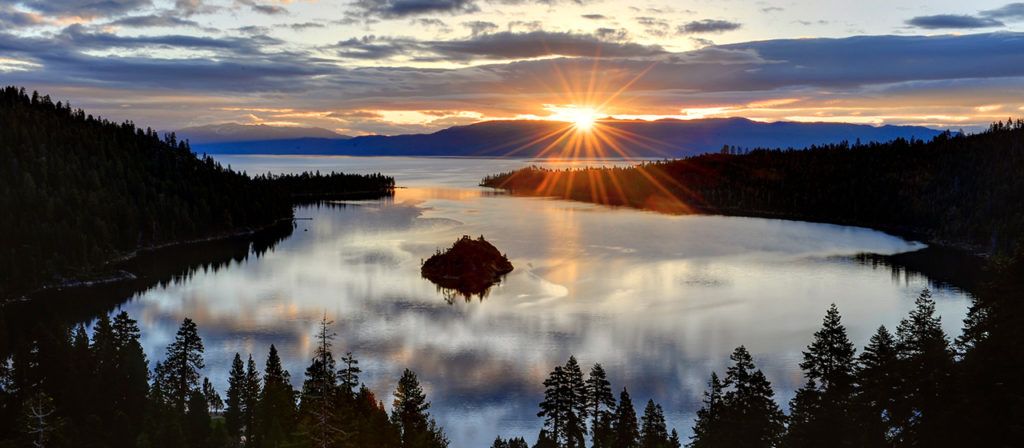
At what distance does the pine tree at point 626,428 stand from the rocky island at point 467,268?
60.7 meters

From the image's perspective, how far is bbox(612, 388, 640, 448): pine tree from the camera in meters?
48.0

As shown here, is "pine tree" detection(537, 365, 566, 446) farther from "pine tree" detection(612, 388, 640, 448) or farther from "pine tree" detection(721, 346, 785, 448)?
A: "pine tree" detection(721, 346, 785, 448)

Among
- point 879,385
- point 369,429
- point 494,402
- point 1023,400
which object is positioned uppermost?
point 1023,400

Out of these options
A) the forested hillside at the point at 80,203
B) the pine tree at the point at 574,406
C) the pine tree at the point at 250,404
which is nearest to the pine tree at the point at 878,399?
the pine tree at the point at 574,406

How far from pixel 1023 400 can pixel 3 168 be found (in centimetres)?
17656

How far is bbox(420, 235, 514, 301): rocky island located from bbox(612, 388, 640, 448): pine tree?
60.7 metres

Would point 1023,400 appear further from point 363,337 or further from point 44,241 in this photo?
point 44,241

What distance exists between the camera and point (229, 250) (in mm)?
158625

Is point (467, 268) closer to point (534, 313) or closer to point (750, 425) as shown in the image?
point (534, 313)

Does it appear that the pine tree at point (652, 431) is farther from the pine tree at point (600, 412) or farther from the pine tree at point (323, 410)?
the pine tree at point (323, 410)

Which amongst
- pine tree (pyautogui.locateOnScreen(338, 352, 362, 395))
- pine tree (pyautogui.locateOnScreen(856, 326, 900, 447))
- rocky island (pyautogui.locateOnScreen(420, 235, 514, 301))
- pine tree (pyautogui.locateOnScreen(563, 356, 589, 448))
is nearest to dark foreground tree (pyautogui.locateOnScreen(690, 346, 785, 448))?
pine tree (pyautogui.locateOnScreen(856, 326, 900, 447))

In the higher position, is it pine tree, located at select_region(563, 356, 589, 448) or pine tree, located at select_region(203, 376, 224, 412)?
pine tree, located at select_region(563, 356, 589, 448)

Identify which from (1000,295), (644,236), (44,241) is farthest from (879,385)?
(644,236)

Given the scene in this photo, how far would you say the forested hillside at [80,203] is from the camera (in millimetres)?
120613
